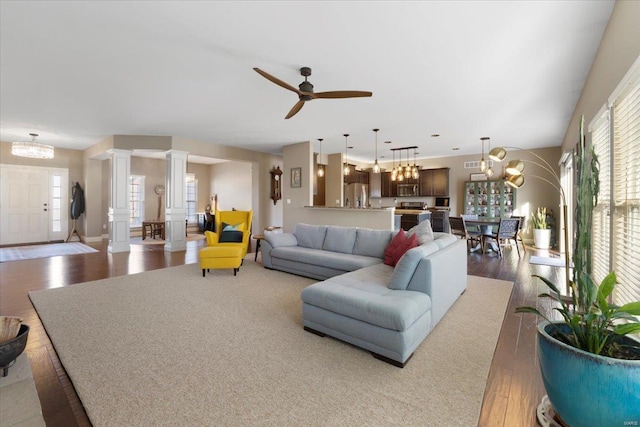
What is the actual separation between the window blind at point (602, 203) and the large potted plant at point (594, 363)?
5.76 ft

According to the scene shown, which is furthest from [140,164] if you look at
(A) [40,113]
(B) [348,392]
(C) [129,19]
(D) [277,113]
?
(B) [348,392]

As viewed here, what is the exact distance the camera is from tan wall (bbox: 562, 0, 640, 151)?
2006mm

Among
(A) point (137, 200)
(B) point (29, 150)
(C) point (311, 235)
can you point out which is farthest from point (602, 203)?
(A) point (137, 200)

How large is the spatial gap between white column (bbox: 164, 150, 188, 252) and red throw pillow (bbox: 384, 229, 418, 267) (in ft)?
18.2

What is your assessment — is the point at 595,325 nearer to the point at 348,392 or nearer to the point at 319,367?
the point at 348,392

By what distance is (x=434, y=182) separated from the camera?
955 centimetres

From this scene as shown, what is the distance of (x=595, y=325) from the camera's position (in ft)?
4.81

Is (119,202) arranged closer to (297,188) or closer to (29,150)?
(29,150)

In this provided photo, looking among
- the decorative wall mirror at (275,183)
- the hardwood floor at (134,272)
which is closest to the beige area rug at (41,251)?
the hardwood floor at (134,272)

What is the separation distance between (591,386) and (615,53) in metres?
2.66

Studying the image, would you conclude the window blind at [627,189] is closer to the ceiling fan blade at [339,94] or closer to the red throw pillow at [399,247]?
the red throw pillow at [399,247]

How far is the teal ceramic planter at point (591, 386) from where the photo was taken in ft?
4.10

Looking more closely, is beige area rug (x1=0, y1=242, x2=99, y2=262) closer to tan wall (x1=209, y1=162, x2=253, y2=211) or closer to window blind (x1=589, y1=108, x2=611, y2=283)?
tan wall (x1=209, y1=162, x2=253, y2=211)

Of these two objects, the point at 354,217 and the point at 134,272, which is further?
the point at 354,217
